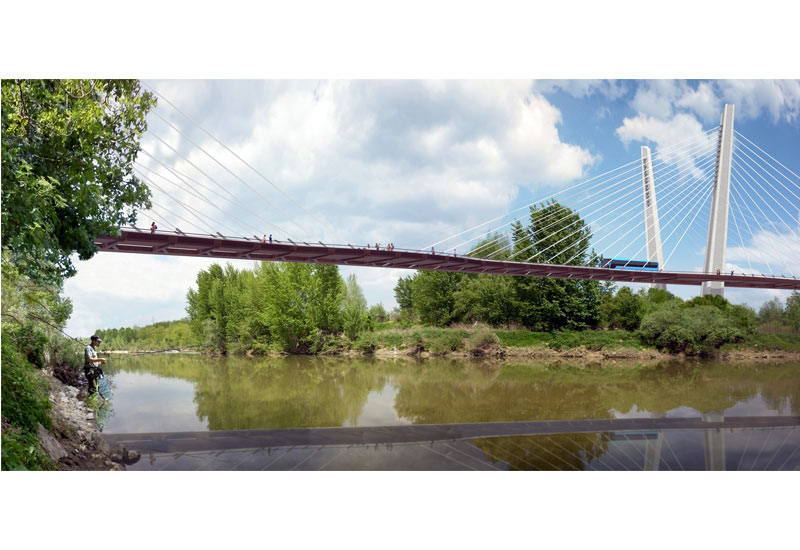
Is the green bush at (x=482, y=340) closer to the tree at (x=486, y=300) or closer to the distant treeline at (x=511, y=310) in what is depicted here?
the distant treeline at (x=511, y=310)

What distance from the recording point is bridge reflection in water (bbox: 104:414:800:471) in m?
3.71

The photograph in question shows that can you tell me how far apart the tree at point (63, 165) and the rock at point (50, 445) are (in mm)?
1236

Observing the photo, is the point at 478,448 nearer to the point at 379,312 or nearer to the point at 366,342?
the point at 366,342

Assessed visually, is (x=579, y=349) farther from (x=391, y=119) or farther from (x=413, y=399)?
(x=391, y=119)

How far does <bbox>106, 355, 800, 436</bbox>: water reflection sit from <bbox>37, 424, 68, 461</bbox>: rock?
1094 mm

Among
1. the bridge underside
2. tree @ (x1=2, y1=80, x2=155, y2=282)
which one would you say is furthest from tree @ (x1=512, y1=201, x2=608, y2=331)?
tree @ (x1=2, y1=80, x2=155, y2=282)

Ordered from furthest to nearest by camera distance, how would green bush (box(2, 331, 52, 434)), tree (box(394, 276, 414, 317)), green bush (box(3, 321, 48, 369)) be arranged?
tree (box(394, 276, 414, 317)) → green bush (box(3, 321, 48, 369)) → green bush (box(2, 331, 52, 434))

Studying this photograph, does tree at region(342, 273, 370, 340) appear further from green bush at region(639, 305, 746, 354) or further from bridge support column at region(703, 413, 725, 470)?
bridge support column at region(703, 413, 725, 470)

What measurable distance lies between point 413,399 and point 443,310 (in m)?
17.5

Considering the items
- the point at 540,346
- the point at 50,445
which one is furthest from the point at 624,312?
the point at 50,445

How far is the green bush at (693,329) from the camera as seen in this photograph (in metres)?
16.4
